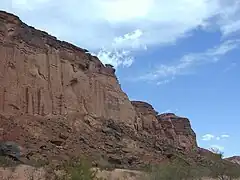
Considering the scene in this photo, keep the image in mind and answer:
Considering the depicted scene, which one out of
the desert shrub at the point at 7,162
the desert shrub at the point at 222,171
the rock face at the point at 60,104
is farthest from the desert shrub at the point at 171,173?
the desert shrub at the point at 7,162

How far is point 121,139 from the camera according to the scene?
139 ft

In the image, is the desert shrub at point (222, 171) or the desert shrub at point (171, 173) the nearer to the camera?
the desert shrub at point (171, 173)

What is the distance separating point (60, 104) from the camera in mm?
40469

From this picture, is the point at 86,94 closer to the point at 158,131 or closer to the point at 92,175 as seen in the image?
the point at 158,131

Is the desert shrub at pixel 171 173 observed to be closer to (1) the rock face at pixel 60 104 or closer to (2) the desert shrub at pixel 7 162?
(1) the rock face at pixel 60 104

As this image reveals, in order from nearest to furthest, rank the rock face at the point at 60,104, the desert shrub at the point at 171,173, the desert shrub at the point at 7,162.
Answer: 1. the desert shrub at the point at 171,173
2. the desert shrub at the point at 7,162
3. the rock face at the point at 60,104

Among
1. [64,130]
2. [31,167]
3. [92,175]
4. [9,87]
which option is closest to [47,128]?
[64,130]

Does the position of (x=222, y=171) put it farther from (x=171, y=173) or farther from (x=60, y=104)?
(x=60, y=104)

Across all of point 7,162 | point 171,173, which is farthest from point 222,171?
point 7,162

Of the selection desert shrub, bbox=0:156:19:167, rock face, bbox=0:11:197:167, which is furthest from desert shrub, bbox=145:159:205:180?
desert shrub, bbox=0:156:19:167

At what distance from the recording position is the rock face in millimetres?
35125

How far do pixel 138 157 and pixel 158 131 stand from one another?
18.5m

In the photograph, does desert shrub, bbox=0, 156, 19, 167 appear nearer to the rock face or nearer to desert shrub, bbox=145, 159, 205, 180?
the rock face

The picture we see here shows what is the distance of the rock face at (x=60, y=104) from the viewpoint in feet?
115
